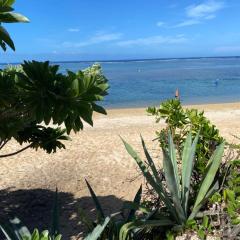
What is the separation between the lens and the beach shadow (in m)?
5.79

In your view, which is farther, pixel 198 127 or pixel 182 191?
pixel 198 127

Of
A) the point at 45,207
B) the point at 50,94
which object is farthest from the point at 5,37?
Result: the point at 45,207

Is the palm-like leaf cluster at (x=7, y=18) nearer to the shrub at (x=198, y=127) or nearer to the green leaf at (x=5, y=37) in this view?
the green leaf at (x=5, y=37)

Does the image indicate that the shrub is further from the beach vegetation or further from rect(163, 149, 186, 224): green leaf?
the beach vegetation

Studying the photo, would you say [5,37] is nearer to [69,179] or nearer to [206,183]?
[206,183]

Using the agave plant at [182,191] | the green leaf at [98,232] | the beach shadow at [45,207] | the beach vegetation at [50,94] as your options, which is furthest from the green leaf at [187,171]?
the beach shadow at [45,207]

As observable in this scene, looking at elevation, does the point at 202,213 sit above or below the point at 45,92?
below

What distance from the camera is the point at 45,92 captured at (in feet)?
10.3

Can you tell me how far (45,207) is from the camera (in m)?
6.57

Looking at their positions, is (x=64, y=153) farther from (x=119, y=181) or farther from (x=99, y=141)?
(x=119, y=181)

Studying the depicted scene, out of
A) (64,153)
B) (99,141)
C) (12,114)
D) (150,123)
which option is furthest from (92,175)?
(150,123)

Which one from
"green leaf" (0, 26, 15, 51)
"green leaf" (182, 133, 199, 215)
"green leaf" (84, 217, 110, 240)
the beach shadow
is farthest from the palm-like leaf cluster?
the beach shadow

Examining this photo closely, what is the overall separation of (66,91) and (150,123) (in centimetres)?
1215

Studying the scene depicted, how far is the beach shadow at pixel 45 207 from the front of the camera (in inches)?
228
